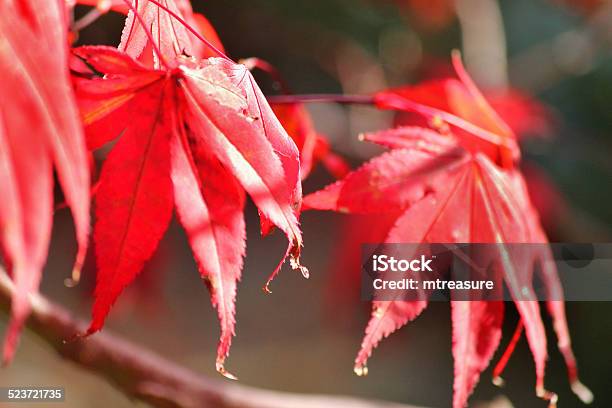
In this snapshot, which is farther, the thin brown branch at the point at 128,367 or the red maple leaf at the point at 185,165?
the thin brown branch at the point at 128,367

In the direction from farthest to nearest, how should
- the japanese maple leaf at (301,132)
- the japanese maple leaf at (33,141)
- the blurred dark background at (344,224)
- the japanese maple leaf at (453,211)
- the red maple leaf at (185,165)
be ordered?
1. the blurred dark background at (344,224)
2. the japanese maple leaf at (301,132)
3. the japanese maple leaf at (453,211)
4. the red maple leaf at (185,165)
5. the japanese maple leaf at (33,141)

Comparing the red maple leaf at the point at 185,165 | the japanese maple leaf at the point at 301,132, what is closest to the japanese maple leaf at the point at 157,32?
the red maple leaf at the point at 185,165

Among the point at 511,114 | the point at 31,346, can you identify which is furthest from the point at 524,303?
the point at 31,346

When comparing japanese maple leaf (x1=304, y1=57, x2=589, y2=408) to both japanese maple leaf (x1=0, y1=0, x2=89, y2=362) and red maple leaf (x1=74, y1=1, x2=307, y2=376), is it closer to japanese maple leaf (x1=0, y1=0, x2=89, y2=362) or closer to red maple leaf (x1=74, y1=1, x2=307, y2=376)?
red maple leaf (x1=74, y1=1, x2=307, y2=376)

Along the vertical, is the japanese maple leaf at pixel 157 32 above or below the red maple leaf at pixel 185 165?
above

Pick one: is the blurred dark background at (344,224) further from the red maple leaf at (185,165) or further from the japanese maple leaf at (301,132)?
the red maple leaf at (185,165)

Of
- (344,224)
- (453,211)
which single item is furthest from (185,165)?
(344,224)

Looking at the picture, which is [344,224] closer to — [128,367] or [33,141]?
[128,367]
